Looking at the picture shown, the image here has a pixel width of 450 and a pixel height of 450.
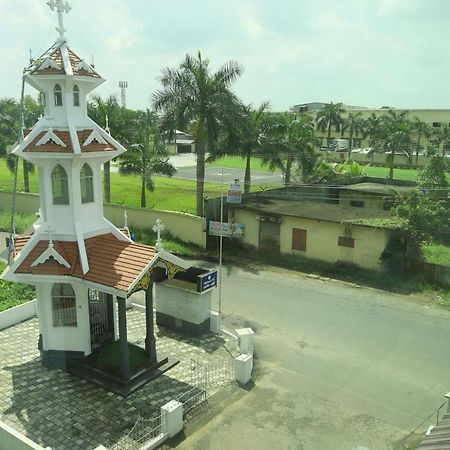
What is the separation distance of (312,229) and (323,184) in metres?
13.0

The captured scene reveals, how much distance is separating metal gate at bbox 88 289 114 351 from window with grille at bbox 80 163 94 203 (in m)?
2.95

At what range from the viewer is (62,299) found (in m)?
14.3

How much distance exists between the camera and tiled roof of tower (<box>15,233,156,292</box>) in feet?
42.2

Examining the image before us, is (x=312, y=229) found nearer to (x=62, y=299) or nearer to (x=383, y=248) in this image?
(x=383, y=248)

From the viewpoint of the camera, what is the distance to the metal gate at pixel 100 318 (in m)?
15.1

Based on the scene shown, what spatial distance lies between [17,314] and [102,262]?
20.7ft

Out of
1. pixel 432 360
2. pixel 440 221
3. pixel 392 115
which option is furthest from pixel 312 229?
pixel 392 115

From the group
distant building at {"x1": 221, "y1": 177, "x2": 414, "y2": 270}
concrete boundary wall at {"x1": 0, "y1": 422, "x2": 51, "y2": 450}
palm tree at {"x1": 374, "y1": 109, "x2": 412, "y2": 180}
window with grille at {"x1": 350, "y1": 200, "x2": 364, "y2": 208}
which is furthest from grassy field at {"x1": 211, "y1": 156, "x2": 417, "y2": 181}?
concrete boundary wall at {"x1": 0, "y1": 422, "x2": 51, "y2": 450}

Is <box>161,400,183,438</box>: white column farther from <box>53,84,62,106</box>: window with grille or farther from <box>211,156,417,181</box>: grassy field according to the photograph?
<box>211,156,417,181</box>: grassy field

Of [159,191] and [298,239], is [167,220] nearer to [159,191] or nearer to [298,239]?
[298,239]

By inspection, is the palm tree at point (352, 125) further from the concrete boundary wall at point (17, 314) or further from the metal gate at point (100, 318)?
the metal gate at point (100, 318)

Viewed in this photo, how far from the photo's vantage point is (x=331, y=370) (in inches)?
585

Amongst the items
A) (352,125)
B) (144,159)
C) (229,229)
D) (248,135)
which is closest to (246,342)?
(229,229)

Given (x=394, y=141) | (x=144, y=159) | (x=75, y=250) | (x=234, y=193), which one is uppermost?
(x=394, y=141)
